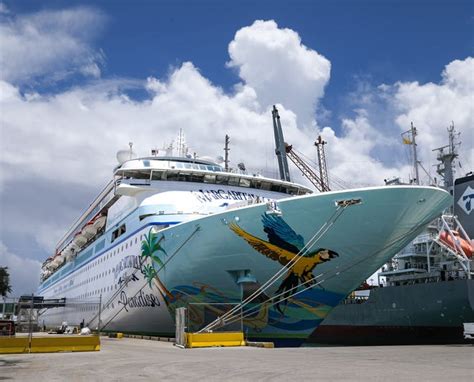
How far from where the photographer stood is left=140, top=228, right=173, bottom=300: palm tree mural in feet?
64.4

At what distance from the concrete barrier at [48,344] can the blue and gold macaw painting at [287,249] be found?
19.5 ft

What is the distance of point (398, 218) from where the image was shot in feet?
52.3

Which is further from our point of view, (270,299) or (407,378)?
(270,299)

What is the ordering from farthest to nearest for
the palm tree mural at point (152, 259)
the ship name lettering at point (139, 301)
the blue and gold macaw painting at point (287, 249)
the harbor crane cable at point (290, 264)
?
the ship name lettering at point (139, 301), the palm tree mural at point (152, 259), the blue and gold macaw painting at point (287, 249), the harbor crane cable at point (290, 264)

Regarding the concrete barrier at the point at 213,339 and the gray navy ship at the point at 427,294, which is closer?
the concrete barrier at the point at 213,339

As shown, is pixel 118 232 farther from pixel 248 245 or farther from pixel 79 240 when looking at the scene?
pixel 79 240

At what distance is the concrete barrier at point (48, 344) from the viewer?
15.1 metres

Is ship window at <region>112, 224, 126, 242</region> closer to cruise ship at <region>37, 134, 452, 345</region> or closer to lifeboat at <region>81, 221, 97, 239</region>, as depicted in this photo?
cruise ship at <region>37, 134, 452, 345</region>

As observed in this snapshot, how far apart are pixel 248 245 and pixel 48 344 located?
23.3 feet

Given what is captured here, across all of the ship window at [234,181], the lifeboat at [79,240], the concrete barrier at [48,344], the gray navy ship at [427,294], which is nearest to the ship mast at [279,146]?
the gray navy ship at [427,294]

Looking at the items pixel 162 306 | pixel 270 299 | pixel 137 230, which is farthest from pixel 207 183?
pixel 270 299

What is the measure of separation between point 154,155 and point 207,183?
5.24 meters

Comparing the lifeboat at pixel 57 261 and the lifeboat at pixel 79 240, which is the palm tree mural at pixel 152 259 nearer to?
the lifeboat at pixel 79 240

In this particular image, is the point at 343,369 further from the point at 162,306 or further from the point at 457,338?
the point at 457,338
